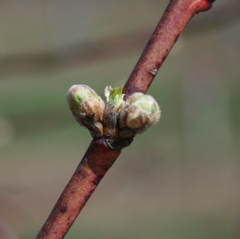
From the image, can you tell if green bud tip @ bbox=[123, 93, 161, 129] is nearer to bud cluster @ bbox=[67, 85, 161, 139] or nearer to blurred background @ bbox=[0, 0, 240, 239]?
bud cluster @ bbox=[67, 85, 161, 139]

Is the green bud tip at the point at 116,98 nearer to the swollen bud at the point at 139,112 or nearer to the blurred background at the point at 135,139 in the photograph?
the swollen bud at the point at 139,112

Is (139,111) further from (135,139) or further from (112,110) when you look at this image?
(135,139)

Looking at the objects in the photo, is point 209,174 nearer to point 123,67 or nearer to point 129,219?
point 129,219

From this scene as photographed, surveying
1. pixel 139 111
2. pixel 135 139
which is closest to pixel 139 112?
pixel 139 111

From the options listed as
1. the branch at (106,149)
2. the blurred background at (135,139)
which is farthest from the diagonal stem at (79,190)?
the blurred background at (135,139)

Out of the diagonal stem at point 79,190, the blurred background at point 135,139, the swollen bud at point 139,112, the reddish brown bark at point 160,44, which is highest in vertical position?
the blurred background at point 135,139

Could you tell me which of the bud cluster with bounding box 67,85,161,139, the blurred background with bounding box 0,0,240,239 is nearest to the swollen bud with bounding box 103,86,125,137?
the bud cluster with bounding box 67,85,161,139
